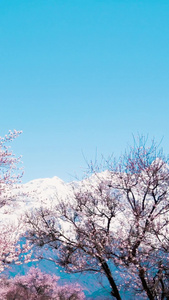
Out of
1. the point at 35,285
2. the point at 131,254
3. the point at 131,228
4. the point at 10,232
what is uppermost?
the point at 35,285

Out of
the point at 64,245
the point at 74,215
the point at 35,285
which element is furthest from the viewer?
the point at 35,285

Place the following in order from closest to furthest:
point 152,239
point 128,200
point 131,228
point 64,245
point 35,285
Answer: point 152,239 → point 131,228 → point 128,200 → point 64,245 → point 35,285

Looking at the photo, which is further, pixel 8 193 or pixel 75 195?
pixel 75 195

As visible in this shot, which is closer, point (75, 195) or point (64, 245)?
point (64, 245)

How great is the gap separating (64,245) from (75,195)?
265 centimetres

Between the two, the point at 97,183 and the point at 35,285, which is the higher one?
the point at 35,285

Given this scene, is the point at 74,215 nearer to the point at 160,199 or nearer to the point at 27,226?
the point at 27,226

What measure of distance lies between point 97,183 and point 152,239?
14.9ft

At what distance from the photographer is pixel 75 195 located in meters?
15.0

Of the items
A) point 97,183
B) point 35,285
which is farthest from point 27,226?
point 35,285

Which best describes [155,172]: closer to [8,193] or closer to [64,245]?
[64,245]

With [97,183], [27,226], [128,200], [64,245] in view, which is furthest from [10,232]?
[128,200]

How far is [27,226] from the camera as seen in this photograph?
48.9ft

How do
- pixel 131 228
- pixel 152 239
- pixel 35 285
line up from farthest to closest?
pixel 35 285, pixel 131 228, pixel 152 239
